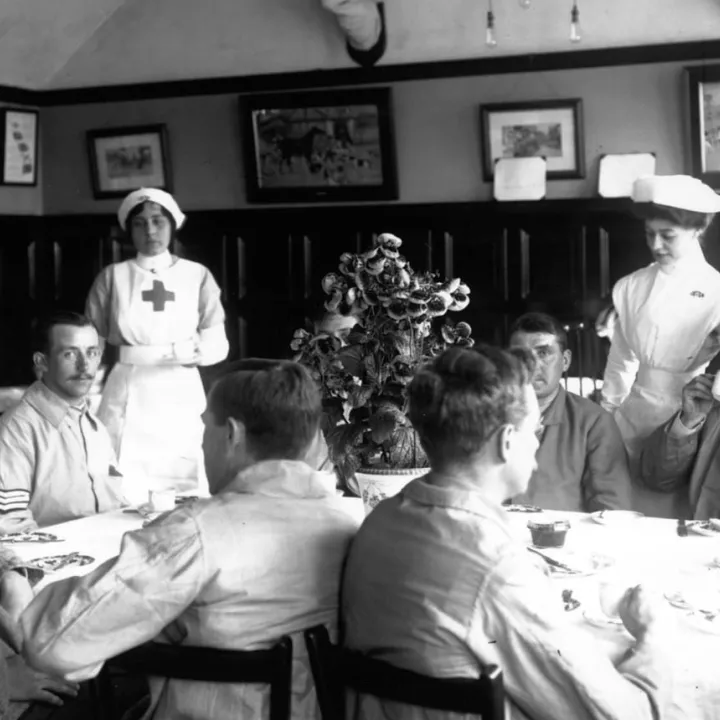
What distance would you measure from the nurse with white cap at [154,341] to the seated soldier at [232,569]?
329 centimetres

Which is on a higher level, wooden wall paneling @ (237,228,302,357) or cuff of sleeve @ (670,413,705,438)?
wooden wall paneling @ (237,228,302,357)

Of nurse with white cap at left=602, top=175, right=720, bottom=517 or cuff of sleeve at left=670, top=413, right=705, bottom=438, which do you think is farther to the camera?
nurse with white cap at left=602, top=175, right=720, bottom=517

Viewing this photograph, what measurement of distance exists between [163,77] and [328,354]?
14.7ft

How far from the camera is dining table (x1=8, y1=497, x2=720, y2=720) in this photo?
1.71 meters

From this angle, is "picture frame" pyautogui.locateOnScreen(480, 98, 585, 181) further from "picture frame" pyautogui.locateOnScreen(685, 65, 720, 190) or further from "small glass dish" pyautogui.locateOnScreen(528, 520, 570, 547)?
"small glass dish" pyautogui.locateOnScreen(528, 520, 570, 547)

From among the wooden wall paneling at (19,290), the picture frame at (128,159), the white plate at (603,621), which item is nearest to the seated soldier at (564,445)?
the white plate at (603,621)

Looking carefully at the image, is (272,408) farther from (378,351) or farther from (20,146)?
(20,146)

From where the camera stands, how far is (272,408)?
1.78 m

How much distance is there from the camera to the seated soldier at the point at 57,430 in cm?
310

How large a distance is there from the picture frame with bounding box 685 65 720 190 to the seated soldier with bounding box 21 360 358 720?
4.08m

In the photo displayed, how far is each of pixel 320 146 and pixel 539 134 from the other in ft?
4.07

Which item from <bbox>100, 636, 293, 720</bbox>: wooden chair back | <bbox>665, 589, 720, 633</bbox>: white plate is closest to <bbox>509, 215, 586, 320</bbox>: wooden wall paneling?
<bbox>665, 589, 720, 633</bbox>: white plate

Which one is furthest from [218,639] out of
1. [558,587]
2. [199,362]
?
[199,362]

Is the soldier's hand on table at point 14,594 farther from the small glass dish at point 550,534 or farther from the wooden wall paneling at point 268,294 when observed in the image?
the wooden wall paneling at point 268,294
